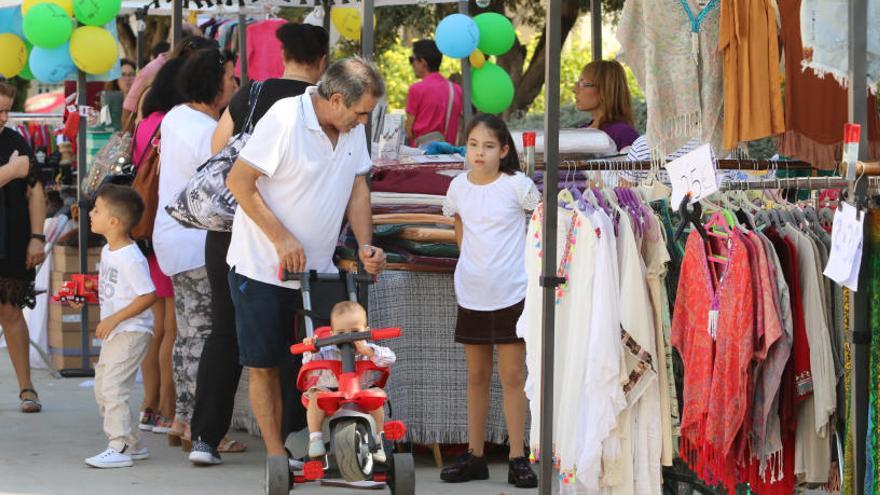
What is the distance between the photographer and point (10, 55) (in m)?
10.7

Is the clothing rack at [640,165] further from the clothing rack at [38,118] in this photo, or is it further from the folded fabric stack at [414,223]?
the clothing rack at [38,118]

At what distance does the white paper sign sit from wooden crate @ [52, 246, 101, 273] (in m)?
7.04

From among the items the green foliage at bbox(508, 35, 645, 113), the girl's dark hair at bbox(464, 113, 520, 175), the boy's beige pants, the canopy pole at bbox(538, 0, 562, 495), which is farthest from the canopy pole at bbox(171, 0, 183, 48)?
the green foliage at bbox(508, 35, 645, 113)

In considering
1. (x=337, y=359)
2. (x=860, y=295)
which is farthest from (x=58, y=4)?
(x=860, y=295)

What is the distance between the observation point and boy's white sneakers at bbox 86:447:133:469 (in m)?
6.88

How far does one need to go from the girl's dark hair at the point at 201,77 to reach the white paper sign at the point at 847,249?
12.3 feet

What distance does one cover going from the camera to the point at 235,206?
611cm

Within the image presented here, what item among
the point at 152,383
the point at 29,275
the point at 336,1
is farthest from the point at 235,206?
the point at 336,1

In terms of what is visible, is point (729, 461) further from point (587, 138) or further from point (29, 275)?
point (29, 275)

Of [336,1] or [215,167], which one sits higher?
[336,1]

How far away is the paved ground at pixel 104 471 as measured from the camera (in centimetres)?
645

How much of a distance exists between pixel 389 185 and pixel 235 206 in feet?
4.18

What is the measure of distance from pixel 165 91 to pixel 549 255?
10.7 ft

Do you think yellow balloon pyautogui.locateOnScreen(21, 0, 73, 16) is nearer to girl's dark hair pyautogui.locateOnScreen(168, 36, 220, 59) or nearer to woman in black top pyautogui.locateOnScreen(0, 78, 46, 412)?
woman in black top pyautogui.locateOnScreen(0, 78, 46, 412)
